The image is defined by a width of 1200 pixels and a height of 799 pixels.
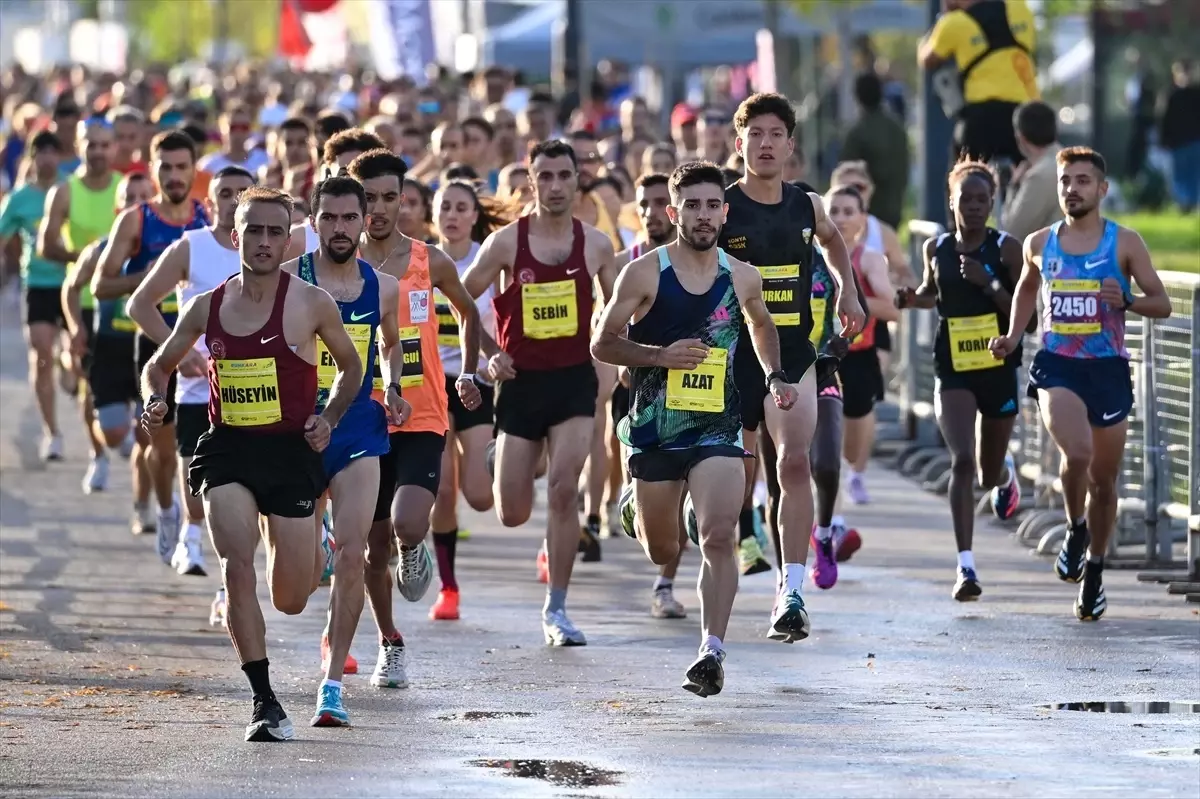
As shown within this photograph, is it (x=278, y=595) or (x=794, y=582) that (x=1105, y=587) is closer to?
(x=794, y=582)

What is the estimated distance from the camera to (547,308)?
11656mm

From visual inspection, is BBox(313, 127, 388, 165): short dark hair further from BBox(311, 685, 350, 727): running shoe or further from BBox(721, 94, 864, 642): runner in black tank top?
BBox(311, 685, 350, 727): running shoe

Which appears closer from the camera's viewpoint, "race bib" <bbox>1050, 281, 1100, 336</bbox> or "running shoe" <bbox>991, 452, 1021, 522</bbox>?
"race bib" <bbox>1050, 281, 1100, 336</bbox>

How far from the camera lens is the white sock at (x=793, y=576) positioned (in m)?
10.6

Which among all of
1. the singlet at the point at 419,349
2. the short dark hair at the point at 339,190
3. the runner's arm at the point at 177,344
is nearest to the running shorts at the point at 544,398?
the singlet at the point at 419,349

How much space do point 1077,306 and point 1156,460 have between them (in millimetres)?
1691

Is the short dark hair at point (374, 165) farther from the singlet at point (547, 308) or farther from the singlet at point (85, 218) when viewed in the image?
the singlet at point (85, 218)

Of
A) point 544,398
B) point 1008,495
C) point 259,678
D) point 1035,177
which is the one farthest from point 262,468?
point 1035,177

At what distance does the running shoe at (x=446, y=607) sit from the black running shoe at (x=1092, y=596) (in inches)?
105

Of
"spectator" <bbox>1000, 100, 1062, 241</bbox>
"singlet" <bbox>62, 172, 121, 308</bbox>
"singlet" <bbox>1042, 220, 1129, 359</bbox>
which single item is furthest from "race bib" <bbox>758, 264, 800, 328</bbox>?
"singlet" <bbox>62, 172, 121, 308</bbox>

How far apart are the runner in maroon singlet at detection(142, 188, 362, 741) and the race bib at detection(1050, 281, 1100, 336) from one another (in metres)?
3.68

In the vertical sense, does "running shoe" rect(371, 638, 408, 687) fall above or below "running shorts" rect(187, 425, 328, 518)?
below

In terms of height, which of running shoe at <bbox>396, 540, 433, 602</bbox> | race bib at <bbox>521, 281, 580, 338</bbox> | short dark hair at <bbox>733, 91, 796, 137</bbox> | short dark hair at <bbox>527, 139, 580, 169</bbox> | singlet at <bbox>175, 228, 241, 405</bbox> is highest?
short dark hair at <bbox>733, 91, 796, 137</bbox>

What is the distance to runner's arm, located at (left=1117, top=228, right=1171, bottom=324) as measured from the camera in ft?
37.8
